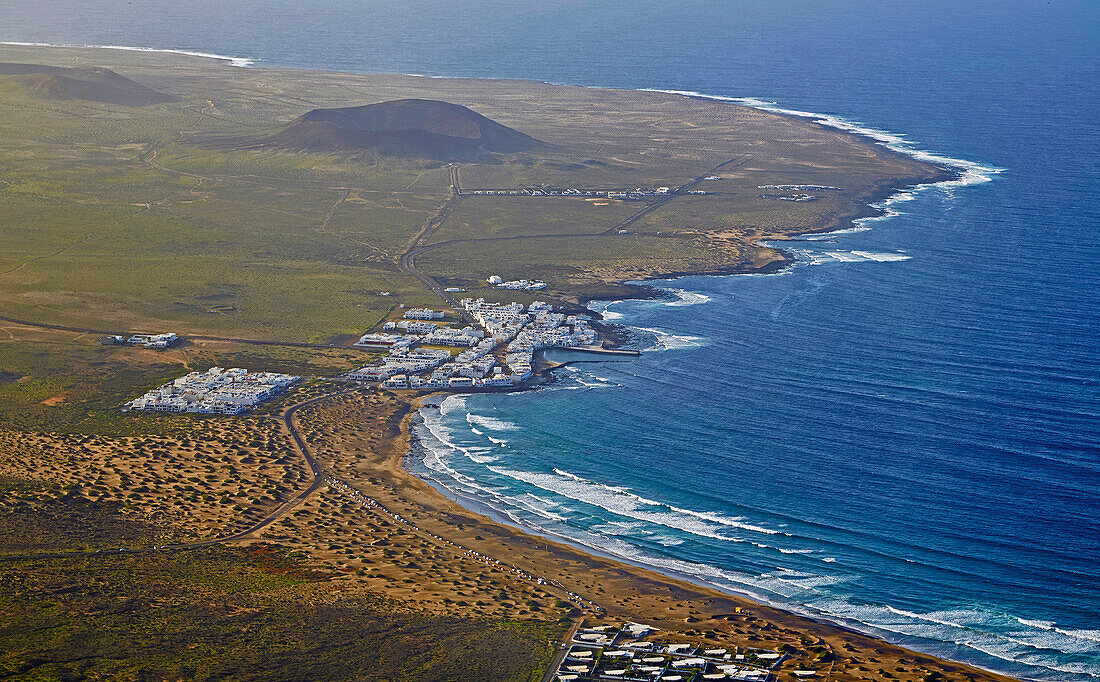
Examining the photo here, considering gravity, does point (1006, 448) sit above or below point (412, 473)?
above

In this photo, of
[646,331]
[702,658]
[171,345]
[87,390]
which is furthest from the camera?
[646,331]

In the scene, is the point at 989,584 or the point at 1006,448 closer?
the point at 989,584

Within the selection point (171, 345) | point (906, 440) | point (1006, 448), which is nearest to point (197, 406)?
point (171, 345)

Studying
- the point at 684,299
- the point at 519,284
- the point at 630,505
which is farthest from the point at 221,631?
the point at 684,299

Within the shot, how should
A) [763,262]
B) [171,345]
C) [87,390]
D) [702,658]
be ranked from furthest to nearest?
[763,262]
[171,345]
[87,390]
[702,658]

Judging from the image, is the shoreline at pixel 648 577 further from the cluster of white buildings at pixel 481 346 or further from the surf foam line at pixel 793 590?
the cluster of white buildings at pixel 481 346

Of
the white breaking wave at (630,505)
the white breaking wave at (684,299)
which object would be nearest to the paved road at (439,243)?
the white breaking wave at (684,299)

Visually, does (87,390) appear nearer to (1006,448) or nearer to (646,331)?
(646,331)

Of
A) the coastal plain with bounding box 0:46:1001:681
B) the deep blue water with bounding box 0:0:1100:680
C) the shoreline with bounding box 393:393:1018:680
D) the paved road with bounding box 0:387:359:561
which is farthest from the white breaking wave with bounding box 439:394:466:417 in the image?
the shoreline with bounding box 393:393:1018:680
